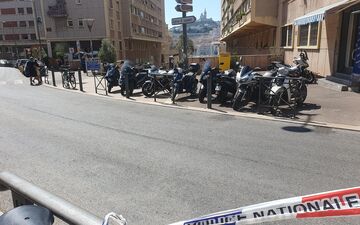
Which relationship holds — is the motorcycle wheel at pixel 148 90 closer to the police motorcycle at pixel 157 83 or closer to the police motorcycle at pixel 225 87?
the police motorcycle at pixel 157 83

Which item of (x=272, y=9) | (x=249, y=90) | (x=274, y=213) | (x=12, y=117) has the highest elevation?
(x=272, y=9)

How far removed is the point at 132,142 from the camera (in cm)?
669

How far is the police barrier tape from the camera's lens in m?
1.29

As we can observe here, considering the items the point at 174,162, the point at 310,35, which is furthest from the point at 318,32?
the point at 174,162

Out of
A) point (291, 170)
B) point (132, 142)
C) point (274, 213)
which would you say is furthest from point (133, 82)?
point (274, 213)

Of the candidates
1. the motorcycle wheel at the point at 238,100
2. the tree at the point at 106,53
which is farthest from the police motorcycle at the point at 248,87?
the tree at the point at 106,53

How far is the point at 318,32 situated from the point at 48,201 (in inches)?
630

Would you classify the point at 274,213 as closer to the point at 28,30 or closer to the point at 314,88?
the point at 314,88

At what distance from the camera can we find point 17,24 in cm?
7019

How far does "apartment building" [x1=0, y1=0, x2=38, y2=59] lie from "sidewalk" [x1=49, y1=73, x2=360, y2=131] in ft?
220

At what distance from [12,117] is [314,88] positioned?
11195mm

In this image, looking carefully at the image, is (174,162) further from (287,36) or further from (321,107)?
(287,36)

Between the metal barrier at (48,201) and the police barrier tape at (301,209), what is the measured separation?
0.78 m

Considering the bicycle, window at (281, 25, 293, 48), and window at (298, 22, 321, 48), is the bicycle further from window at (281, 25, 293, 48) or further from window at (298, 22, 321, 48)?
window at (281, 25, 293, 48)
